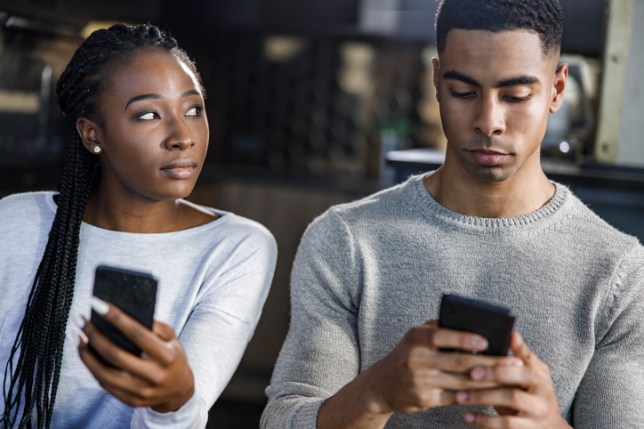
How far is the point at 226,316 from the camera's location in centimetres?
154

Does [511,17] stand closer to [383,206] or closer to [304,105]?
[383,206]

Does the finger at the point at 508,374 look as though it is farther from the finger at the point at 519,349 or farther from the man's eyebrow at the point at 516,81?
the man's eyebrow at the point at 516,81

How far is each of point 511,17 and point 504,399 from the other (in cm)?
62

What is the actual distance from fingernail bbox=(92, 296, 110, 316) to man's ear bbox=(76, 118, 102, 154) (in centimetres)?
61

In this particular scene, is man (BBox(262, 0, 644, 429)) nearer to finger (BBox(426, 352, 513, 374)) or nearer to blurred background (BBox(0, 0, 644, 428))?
finger (BBox(426, 352, 513, 374))

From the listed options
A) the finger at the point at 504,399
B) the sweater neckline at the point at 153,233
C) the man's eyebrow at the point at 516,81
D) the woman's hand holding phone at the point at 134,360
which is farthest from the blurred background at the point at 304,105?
the woman's hand holding phone at the point at 134,360

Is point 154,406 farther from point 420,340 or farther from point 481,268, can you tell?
point 481,268

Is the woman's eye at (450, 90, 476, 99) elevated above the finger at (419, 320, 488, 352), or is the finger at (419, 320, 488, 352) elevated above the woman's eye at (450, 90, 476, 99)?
the woman's eye at (450, 90, 476, 99)

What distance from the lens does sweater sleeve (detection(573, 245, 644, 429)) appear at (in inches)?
54.5

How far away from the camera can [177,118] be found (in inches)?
60.6

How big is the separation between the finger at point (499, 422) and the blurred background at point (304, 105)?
1.34 metres

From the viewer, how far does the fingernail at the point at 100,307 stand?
106 centimetres

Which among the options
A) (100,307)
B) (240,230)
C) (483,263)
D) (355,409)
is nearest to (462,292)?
(483,263)

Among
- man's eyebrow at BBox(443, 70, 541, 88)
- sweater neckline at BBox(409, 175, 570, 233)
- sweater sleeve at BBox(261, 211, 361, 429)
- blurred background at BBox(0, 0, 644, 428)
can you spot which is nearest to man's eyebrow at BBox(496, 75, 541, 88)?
man's eyebrow at BBox(443, 70, 541, 88)
